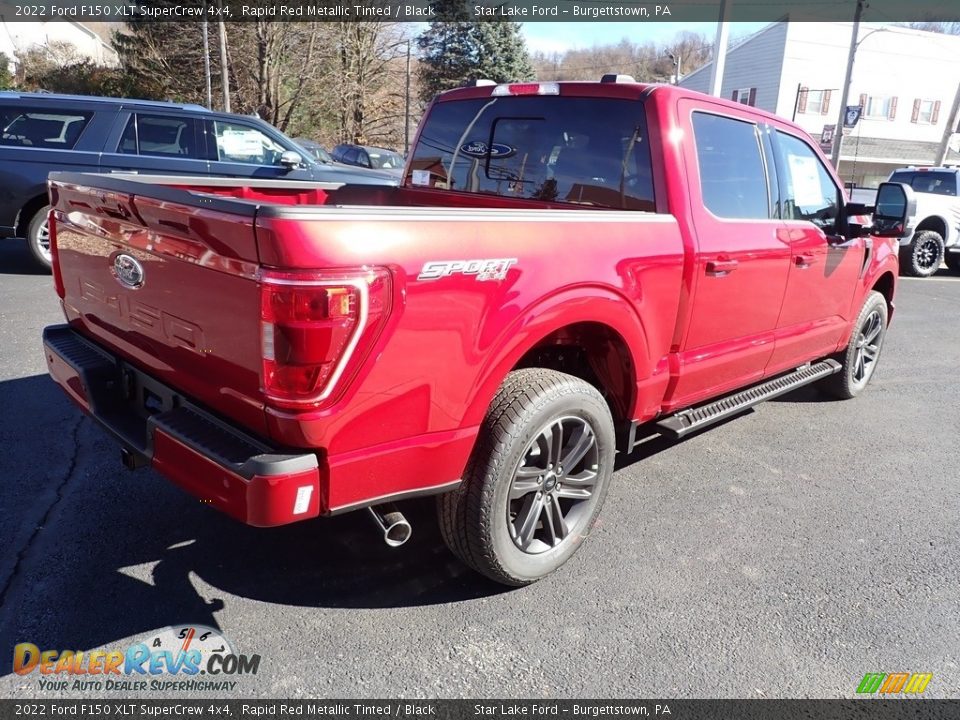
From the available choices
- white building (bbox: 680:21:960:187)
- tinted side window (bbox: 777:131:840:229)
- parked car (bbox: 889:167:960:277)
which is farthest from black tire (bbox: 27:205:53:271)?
white building (bbox: 680:21:960:187)

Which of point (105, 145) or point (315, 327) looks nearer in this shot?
point (315, 327)

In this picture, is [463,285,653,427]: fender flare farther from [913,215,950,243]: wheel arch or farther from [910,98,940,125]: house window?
[910,98,940,125]: house window

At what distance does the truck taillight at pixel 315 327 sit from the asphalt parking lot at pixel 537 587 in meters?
1.03

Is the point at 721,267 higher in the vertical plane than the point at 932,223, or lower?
higher

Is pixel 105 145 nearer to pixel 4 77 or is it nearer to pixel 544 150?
pixel 544 150

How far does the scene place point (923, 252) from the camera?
12.9m

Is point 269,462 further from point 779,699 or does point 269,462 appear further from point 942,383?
point 942,383

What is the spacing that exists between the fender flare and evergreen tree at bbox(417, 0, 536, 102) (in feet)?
115

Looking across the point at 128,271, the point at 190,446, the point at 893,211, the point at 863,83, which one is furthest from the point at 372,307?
the point at 863,83

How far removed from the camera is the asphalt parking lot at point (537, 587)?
95.8 inches

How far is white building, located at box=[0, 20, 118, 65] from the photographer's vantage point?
39.8 m

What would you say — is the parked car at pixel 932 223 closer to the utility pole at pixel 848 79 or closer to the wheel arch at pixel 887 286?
the wheel arch at pixel 887 286

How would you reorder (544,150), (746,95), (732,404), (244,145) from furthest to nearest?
(746,95), (244,145), (732,404), (544,150)

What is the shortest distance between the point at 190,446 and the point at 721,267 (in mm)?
2446
